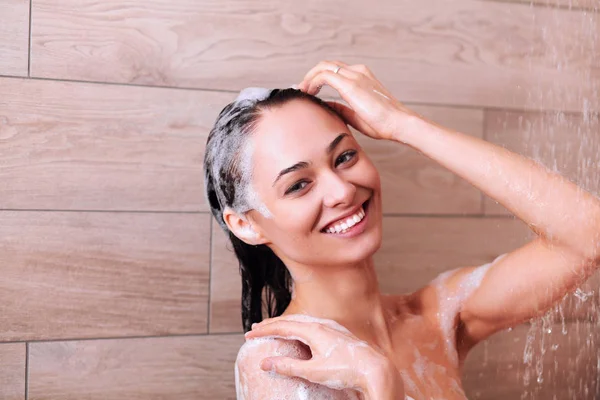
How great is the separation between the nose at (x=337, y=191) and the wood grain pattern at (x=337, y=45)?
58 cm

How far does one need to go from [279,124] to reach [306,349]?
426mm

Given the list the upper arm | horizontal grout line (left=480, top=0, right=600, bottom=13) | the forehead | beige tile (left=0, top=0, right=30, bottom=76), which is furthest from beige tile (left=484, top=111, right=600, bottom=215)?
beige tile (left=0, top=0, right=30, bottom=76)

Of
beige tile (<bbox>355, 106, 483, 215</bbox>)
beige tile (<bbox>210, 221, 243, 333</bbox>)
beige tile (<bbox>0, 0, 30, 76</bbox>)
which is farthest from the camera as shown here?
beige tile (<bbox>355, 106, 483, 215</bbox>)

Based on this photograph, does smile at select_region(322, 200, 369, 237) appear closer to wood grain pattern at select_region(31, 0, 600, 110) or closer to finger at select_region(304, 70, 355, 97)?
finger at select_region(304, 70, 355, 97)

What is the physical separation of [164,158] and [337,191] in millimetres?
606

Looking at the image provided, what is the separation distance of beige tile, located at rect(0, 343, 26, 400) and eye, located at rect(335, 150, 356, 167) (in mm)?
894

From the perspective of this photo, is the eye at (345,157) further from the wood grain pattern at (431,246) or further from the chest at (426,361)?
the wood grain pattern at (431,246)

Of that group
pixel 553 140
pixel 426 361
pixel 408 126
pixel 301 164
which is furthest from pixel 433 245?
pixel 301 164

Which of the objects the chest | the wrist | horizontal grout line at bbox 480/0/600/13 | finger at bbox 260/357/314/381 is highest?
horizontal grout line at bbox 480/0/600/13

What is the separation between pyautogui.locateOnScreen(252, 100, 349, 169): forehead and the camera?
1.36 m

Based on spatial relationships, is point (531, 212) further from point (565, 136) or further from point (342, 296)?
point (565, 136)

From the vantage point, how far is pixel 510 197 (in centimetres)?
134

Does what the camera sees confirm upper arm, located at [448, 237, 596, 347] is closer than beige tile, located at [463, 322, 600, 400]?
Yes

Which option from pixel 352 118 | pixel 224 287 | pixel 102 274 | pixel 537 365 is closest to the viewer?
pixel 352 118
